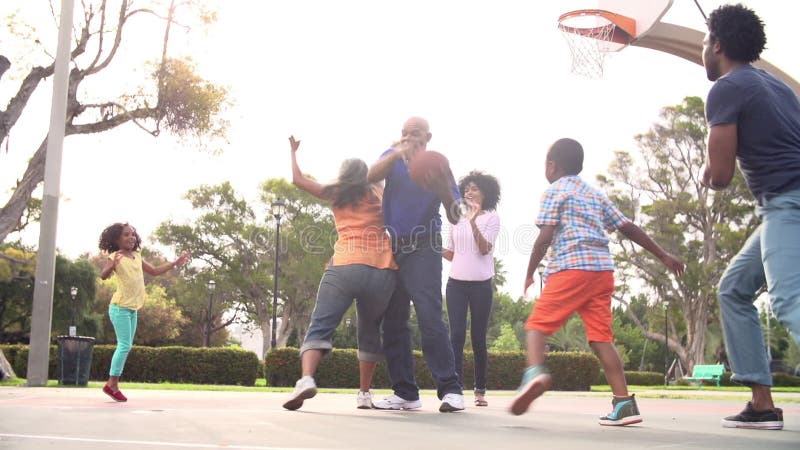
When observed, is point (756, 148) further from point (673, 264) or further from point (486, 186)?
point (486, 186)

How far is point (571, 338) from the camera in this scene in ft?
213

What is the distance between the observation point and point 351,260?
5.07 metres

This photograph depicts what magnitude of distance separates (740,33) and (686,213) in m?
34.9

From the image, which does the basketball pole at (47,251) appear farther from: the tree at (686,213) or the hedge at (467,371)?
the tree at (686,213)

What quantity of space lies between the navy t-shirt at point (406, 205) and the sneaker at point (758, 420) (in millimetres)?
2130

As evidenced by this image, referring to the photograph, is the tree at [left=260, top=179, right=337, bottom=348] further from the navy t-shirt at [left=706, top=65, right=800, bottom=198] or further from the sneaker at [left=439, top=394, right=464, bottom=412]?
the navy t-shirt at [left=706, top=65, right=800, bottom=198]

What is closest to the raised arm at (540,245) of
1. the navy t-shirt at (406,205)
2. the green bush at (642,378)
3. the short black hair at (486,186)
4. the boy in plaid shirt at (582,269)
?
the boy in plaid shirt at (582,269)

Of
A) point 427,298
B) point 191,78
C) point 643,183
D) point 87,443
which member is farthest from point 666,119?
point 87,443

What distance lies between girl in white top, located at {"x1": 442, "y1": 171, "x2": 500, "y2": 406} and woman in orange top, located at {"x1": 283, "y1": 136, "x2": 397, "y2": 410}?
58.7 inches

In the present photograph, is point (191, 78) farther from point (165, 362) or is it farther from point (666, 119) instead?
point (666, 119)

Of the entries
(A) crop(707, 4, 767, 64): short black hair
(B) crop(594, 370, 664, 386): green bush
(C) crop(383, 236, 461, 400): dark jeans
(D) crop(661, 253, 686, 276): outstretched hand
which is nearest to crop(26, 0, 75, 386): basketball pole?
(C) crop(383, 236, 461, 400): dark jeans

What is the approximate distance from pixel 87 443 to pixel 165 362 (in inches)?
692

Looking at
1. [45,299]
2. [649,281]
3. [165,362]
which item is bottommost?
[165,362]

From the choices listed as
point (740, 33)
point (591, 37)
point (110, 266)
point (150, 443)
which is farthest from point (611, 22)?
point (150, 443)
